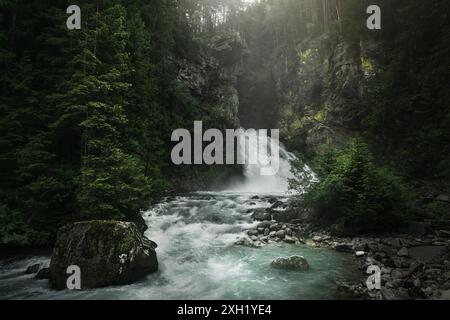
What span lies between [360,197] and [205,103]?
870 inches

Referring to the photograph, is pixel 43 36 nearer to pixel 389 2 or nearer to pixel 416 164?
pixel 416 164

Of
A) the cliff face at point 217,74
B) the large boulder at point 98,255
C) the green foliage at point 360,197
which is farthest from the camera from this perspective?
the cliff face at point 217,74

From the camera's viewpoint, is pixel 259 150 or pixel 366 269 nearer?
pixel 366 269

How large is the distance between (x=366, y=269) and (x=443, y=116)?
47.3 feet

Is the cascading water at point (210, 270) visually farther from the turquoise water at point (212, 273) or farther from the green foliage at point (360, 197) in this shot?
the green foliage at point (360, 197)

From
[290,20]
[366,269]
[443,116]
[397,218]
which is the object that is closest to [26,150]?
[366,269]

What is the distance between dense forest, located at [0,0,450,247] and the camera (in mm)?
9914

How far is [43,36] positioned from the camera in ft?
38.0

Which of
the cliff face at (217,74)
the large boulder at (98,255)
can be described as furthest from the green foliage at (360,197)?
the cliff face at (217,74)

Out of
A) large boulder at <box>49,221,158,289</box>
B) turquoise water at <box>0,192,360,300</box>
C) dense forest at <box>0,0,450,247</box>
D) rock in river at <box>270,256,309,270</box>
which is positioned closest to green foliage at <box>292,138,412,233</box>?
dense forest at <box>0,0,450,247</box>

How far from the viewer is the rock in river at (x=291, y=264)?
8.46 meters

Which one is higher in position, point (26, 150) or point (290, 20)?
point (290, 20)

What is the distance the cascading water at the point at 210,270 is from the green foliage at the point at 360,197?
249cm
